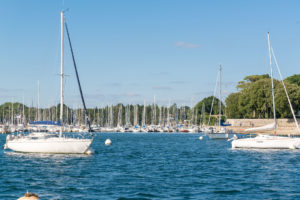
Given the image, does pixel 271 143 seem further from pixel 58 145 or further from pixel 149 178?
pixel 149 178

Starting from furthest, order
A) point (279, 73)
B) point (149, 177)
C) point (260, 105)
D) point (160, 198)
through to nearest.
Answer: point (260, 105) → point (279, 73) → point (149, 177) → point (160, 198)

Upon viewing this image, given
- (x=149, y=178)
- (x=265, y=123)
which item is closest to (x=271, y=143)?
(x=149, y=178)

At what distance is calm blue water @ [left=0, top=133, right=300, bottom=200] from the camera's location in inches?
920

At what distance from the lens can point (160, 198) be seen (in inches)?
864

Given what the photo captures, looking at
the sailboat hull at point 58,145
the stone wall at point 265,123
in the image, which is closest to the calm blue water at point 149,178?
the sailboat hull at point 58,145

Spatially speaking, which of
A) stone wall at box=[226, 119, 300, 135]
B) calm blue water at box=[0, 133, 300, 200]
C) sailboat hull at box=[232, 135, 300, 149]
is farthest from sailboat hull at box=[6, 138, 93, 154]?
stone wall at box=[226, 119, 300, 135]

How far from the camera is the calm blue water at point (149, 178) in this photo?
23366 mm

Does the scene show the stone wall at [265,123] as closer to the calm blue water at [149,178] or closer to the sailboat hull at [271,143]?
the sailboat hull at [271,143]

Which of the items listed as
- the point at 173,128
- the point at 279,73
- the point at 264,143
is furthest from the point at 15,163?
the point at 173,128

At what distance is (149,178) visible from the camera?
29266 mm

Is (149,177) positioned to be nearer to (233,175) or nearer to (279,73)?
(233,175)

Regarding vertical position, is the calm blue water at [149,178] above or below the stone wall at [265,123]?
below

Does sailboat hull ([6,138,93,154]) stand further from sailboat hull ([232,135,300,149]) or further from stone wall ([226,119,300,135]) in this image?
stone wall ([226,119,300,135])

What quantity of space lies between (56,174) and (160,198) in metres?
11.9
